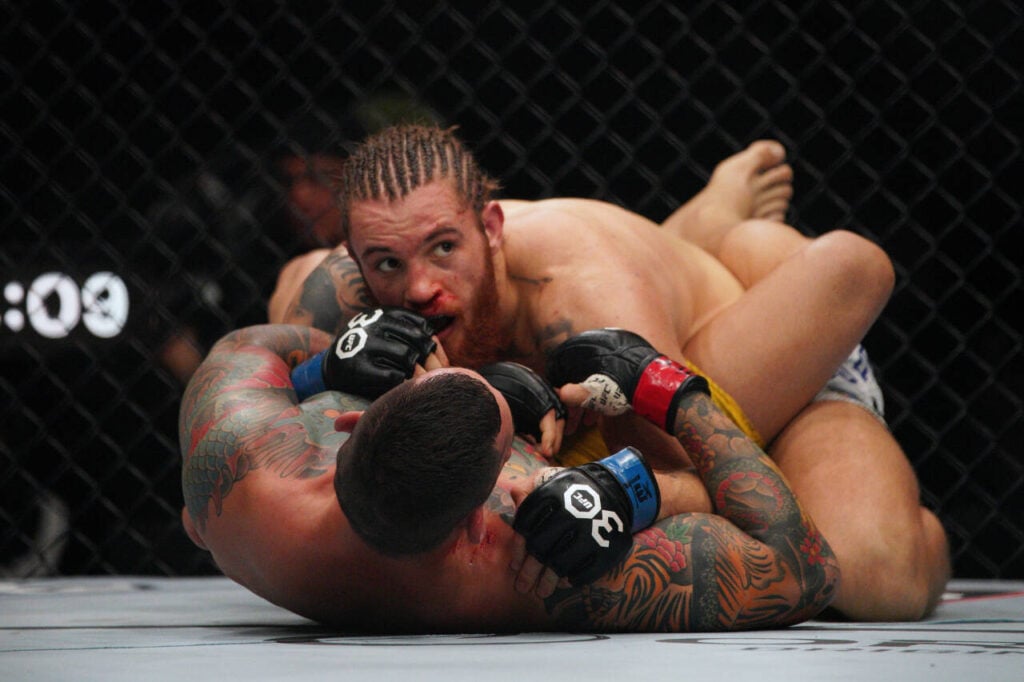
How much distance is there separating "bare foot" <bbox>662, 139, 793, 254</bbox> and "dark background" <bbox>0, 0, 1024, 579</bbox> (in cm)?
15

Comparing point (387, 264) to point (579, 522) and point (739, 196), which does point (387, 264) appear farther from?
point (739, 196)

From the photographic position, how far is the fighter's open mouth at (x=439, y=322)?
152cm

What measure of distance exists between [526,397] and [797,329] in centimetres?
53

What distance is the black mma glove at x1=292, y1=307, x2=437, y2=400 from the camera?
1.30 m

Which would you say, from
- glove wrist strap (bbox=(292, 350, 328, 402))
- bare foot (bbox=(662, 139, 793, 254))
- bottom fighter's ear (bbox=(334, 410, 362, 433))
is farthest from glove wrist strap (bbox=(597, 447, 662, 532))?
bare foot (bbox=(662, 139, 793, 254))

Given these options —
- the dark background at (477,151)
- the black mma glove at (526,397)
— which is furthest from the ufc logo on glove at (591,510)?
the dark background at (477,151)

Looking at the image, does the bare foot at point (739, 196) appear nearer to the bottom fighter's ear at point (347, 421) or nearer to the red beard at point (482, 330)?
the red beard at point (482, 330)

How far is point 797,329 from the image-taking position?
1.69m

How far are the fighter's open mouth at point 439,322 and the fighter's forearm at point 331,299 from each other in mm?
197

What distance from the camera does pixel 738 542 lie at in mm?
1203

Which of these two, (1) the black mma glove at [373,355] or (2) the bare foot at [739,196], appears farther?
(2) the bare foot at [739,196]

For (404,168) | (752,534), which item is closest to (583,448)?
(752,534)

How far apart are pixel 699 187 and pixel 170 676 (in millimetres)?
1939

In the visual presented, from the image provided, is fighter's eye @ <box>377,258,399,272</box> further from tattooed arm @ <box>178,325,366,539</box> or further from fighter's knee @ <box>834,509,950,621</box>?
fighter's knee @ <box>834,509,950,621</box>
